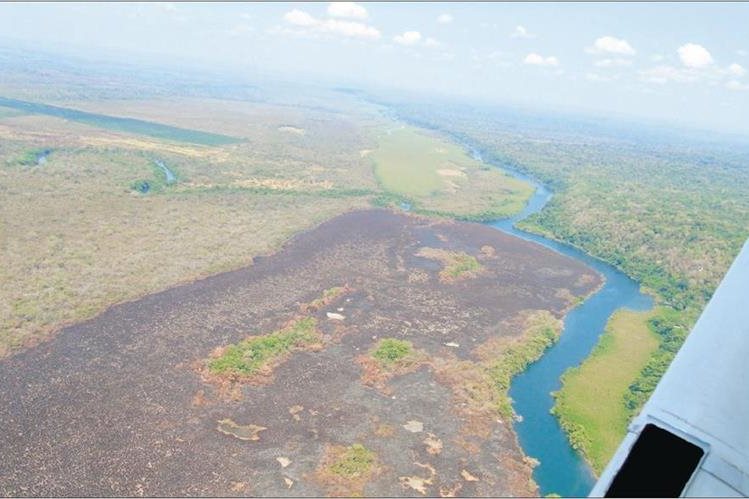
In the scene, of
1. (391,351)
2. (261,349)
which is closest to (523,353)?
(391,351)

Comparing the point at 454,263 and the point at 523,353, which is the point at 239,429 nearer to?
the point at 523,353

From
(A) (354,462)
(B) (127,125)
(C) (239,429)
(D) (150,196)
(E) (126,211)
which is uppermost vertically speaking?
(A) (354,462)

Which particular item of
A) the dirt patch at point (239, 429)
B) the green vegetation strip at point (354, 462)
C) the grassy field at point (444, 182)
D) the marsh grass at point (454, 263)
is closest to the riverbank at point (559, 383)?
the green vegetation strip at point (354, 462)

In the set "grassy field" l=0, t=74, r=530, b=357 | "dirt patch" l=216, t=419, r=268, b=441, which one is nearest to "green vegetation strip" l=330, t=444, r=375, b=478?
"dirt patch" l=216, t=419, r=268, b=441

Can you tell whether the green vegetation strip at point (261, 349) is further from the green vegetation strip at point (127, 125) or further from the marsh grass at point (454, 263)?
the green vegetation strip at point (127, 125)

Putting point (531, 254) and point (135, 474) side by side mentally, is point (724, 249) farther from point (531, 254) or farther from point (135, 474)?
point (135, 474)

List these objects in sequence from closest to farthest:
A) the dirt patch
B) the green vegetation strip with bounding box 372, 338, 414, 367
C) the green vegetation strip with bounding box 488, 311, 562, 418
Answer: the dirt patch → the green vegetation strip with bounding box 488, 311, 562, 418 → the green vegetation strip with bounding box 372, 338, 414, 367

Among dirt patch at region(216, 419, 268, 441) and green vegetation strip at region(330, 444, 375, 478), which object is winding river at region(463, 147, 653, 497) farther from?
dirt patch at region(216, 419, 268, 441)
